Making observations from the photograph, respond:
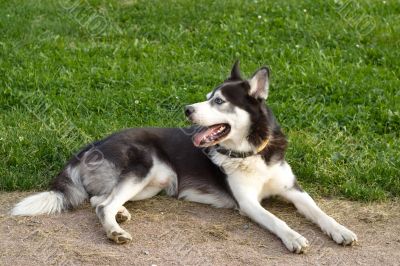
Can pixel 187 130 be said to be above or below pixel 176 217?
above

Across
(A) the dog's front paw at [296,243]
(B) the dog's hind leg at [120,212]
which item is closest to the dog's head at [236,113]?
(B) the dog's hind leg at [120,212]

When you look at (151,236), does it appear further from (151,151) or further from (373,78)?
(373,78)

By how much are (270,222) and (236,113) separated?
88 centimetres

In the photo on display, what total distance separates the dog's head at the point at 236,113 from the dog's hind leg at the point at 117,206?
59 centimetres

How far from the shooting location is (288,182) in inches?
221

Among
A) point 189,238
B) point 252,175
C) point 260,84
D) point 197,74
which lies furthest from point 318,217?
point 197,74

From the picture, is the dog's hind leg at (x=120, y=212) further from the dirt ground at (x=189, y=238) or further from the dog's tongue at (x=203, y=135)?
the dog's tongue at (x=203, y=135)

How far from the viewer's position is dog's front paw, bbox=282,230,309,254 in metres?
4.91

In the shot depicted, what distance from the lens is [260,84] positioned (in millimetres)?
5488

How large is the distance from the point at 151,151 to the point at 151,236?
34.1 inches

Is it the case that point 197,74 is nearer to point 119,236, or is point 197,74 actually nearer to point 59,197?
point 59,197

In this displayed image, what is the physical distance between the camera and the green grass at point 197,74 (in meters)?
6.47

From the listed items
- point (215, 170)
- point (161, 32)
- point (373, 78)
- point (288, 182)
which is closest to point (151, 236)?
point (215, 170)

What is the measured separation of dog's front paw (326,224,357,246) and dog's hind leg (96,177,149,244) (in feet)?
4.79
